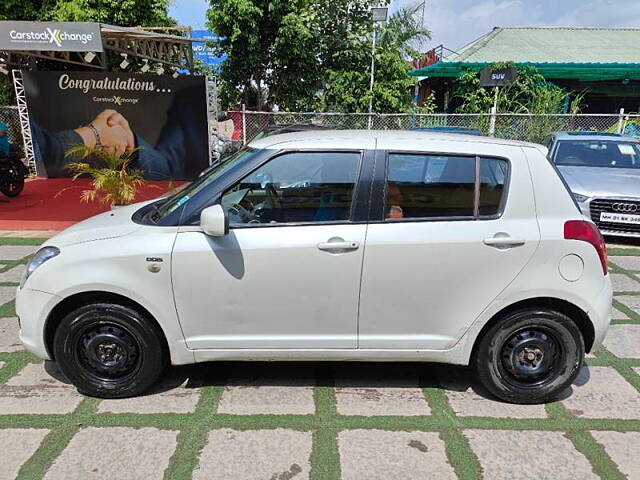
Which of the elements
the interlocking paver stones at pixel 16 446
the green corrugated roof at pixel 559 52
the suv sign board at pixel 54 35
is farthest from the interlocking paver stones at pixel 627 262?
the green corrugated roof at pixel 559 52

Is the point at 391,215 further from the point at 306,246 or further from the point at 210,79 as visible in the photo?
the point at 210,79

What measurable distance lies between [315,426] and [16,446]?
1.67 m

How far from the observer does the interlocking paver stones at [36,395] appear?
3062 mm

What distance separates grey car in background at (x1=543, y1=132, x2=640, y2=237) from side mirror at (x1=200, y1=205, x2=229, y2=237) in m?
4.47

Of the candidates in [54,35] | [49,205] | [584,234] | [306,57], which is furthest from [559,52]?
[584,234]

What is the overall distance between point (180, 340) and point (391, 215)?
1523 mm

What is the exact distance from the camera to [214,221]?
2791 mm

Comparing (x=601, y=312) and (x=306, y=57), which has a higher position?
(x=306, y=57)

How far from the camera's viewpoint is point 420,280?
2.96 metres

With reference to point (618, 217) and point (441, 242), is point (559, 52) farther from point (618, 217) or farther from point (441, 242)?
point (441, 242)

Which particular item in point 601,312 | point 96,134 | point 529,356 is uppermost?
point 96,134

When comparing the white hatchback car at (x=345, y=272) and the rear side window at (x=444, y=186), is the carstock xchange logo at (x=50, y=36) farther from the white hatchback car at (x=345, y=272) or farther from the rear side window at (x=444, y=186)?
the rear side window at (x=444, y=186)

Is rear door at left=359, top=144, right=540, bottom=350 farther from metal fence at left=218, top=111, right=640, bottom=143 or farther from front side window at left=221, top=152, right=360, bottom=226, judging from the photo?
metal fence at left=218, top=111, right=640, bottom=143

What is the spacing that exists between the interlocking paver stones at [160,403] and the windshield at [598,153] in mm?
7172
